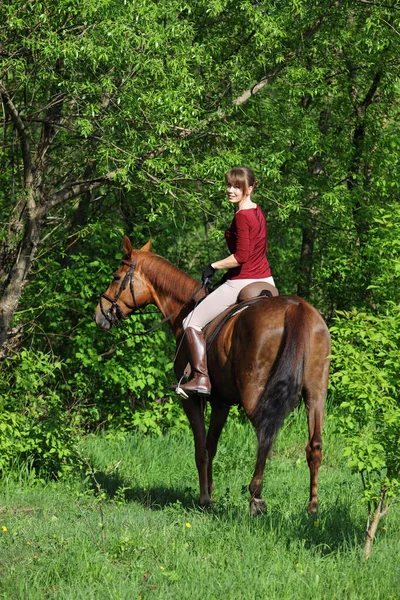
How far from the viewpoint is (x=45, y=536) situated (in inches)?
256

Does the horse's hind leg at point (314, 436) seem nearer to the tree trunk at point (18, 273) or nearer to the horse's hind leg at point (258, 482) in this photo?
the horse's hind leg at point (258, 482)

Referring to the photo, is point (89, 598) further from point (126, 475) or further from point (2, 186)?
point (2, 186)

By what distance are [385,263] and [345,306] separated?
7.94 m

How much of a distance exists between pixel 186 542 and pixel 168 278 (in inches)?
123

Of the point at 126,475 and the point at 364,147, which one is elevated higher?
the point at 364,147

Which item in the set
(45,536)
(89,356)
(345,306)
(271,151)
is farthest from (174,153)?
(345,306)

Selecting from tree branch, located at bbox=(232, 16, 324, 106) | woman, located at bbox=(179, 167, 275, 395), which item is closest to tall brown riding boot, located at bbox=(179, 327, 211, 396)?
woman, located at bbox=(179, 167, 275, 395)

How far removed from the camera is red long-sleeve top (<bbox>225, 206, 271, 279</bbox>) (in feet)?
25.3

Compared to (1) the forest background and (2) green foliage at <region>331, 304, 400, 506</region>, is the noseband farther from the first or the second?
(2) green foliage at <region>331, 304, 400, 506</region>

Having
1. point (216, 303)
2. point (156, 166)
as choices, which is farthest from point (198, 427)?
point (156, 166)

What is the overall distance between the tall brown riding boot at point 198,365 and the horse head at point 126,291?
107cm

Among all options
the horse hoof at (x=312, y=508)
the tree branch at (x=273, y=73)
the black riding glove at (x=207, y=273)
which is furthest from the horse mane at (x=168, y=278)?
the tree branch at (x=273, y=73)

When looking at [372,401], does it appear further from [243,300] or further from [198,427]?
[198,427]

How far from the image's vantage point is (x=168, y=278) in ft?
28.5
